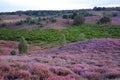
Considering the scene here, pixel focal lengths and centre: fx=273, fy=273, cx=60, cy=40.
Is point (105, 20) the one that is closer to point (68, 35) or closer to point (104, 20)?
point (104, 20)

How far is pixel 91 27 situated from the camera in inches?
4978

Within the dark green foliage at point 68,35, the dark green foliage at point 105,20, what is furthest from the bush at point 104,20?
the dark green foliage at point 68,35

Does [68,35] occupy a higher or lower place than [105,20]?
lower

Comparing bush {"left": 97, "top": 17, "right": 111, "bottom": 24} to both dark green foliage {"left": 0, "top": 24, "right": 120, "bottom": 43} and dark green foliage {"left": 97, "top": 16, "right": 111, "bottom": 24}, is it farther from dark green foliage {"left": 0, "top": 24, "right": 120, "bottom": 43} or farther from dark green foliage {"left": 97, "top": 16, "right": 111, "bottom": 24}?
dark green foliage {"left": 0, "top": 24, "right": 120, "bottom": 43}

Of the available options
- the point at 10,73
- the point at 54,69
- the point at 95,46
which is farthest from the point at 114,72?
the point at 95,46

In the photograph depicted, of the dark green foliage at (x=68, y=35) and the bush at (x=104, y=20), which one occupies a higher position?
the bush at (x=104, y=20)

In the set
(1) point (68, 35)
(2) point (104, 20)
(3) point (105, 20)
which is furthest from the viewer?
(2) point (104, 20)

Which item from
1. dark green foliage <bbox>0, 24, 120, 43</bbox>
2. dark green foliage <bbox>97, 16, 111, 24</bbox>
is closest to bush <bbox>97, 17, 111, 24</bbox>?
dark green foliage <bbox>97, 16, 111, 24</bbox>

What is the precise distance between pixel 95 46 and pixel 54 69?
22.9 metres

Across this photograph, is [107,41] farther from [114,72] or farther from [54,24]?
[54,24]

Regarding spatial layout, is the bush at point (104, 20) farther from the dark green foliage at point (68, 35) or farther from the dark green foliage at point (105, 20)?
the dark green foliage at point (68, 35)

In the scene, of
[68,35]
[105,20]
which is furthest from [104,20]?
[68,35]

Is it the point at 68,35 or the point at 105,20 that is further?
the point at 105,20

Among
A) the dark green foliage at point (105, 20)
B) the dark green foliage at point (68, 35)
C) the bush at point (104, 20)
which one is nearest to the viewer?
the dark green foliage at point (68, 35)
